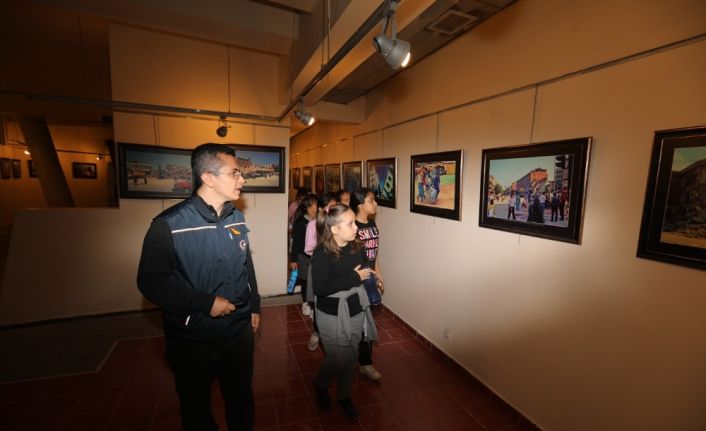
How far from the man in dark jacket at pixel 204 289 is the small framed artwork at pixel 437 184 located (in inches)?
85.1

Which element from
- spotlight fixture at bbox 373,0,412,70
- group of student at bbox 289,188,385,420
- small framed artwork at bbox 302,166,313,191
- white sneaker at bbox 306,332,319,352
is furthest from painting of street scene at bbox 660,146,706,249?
small framed artwork at bbox 302,166,313,191

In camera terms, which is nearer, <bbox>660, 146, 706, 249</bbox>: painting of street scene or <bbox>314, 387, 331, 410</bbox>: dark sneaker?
<bbox>660, 146, 706, 249</bbox>: painting of street scene

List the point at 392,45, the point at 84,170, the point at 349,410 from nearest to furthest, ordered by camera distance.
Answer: the point at 392,45
the point at 349,410
the point at 84,170

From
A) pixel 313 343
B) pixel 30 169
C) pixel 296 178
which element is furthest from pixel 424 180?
pixel 30 169

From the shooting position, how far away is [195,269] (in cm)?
173

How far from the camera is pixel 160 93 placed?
4090 mm

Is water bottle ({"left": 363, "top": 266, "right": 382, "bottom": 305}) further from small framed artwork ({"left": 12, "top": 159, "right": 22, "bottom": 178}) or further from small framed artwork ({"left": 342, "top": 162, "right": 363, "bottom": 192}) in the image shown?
small framed artwork ({"left": 12, "top": 159, "right": 22, "bottom": 178})

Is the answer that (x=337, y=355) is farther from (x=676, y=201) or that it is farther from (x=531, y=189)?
(x=676, y=201)

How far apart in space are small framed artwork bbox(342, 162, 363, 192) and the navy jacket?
3.41 meters

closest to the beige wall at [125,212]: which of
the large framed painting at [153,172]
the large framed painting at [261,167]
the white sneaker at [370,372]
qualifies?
the large framed painting at [153,172]

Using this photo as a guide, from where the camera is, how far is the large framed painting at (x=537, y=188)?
6.53ft

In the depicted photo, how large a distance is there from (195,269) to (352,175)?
402 centimetres

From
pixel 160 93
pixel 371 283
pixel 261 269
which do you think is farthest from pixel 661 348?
pixel 160 93

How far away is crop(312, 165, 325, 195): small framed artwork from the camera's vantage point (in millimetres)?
7090
